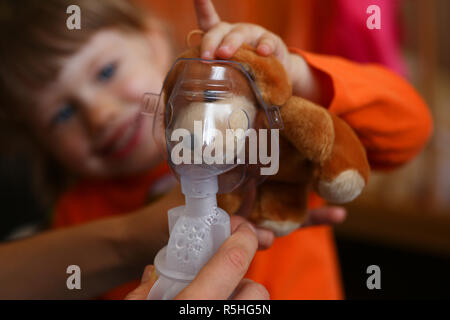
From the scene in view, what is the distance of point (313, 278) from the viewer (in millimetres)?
554

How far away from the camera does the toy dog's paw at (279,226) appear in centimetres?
32

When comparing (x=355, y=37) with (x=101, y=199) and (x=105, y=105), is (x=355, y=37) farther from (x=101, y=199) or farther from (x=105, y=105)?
(x=101, y=199)

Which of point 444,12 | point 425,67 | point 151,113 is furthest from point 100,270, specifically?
point 444,12

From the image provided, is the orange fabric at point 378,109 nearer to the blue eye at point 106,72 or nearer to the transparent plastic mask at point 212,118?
the transparent plastic mask at point 212,118

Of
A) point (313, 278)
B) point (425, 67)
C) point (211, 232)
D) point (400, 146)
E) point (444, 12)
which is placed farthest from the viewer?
point (444, 12)

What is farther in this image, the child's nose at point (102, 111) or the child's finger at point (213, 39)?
the child's nose at point (102, 111)

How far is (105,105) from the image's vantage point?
1.78 feet

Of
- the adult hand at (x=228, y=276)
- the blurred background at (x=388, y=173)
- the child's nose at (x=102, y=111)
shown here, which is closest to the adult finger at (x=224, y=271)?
the adult hand at (x=228, y=276)

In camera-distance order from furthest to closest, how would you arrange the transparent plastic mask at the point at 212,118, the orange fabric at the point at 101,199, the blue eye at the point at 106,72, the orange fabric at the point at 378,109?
the orange fabric at the point at 101,199 → the blue eye at the point at 106,72 → the orange fabric at the point at 378,109 → the transparent plastic mask at the point at 212,118

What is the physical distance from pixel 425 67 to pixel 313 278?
55 centimetres

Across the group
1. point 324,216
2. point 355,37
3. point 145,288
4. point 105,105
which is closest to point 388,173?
point 355,37

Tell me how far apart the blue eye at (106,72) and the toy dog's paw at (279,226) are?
0.32 m

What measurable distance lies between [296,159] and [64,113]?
40 cm
